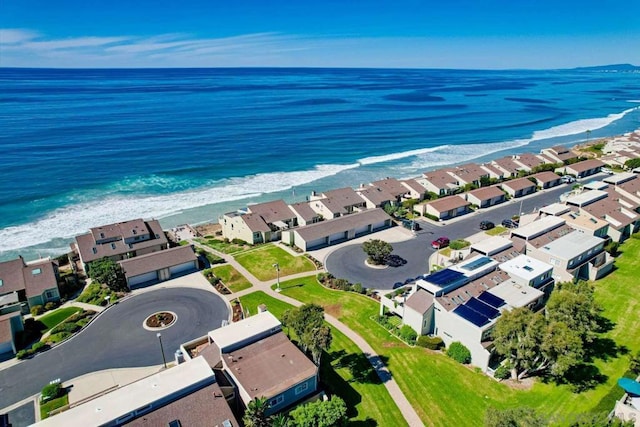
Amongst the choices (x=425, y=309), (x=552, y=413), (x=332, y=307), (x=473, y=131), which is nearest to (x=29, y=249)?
(x=332, y=307)

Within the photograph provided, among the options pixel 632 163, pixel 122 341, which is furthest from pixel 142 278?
pixel 632 163

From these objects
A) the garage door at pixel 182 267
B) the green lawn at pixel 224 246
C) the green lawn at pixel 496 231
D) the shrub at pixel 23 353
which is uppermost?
the garage door at pixel 182 267

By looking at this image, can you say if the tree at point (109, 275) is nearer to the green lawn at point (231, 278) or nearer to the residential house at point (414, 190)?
the green lawn at point (231, 278)

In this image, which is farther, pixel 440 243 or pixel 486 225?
pixel 486 225

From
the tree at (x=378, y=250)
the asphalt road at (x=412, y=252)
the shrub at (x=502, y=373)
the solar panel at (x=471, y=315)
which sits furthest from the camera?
the tree at (x=378, y=250)

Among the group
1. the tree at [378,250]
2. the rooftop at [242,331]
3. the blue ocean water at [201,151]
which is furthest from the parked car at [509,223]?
the rooftop at [242,331]

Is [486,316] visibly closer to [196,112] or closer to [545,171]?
[545,171]

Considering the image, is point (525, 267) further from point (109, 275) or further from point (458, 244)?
point (109, 275)
